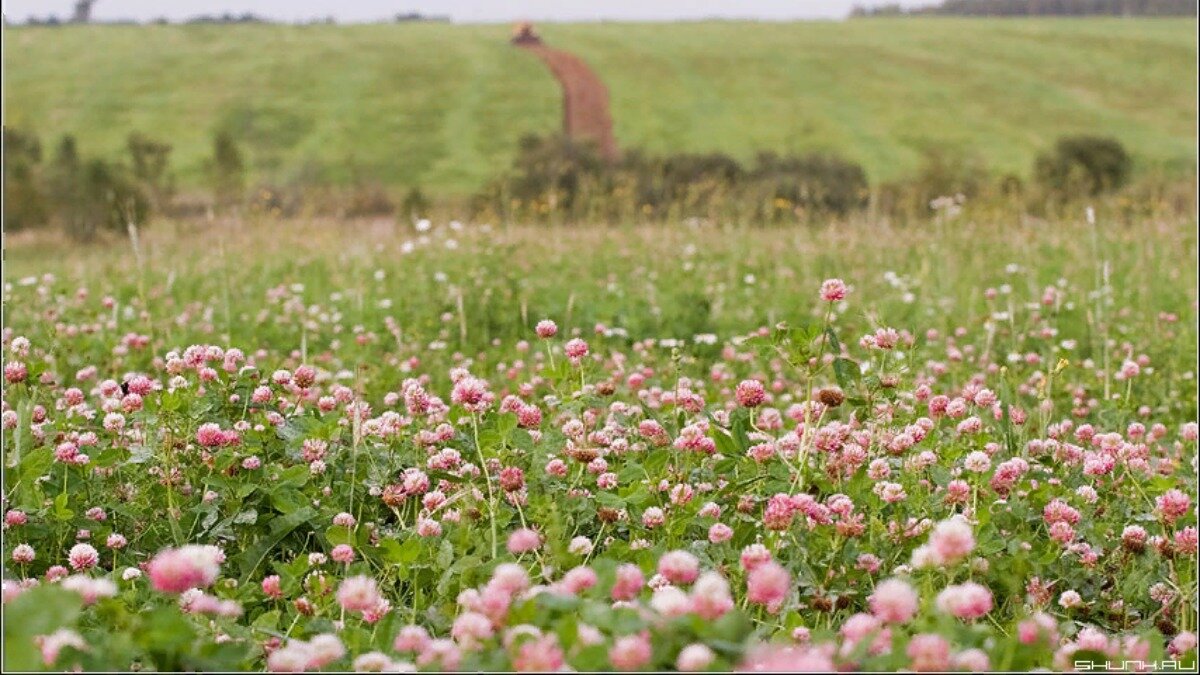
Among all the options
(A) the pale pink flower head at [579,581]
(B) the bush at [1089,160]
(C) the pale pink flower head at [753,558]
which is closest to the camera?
(A) the pale pink flower head at [579,581]

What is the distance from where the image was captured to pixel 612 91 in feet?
181

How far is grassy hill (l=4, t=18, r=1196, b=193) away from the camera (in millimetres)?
46125

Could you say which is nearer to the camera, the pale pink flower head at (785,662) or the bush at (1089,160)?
the pale pink flower head at (785,662)

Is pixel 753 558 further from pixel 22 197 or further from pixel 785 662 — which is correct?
pixel 22 197

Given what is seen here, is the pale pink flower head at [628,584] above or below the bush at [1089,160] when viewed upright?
above

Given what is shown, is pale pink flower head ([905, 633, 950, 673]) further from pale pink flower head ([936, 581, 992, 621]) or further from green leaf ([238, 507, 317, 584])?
green leaf ([238, 507, 317, 584])

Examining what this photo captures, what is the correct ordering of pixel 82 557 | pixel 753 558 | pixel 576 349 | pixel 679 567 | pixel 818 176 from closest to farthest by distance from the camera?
pixel 679 567
pixel 753 558
pixel 82 557
pixel 576 349
pixel 818 176

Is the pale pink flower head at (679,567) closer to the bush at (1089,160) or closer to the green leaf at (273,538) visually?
the green leaf at (273,538)

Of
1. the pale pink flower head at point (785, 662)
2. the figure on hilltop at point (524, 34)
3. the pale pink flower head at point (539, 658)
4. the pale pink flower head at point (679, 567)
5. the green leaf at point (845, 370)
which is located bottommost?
the green leaf at point (845, 370)

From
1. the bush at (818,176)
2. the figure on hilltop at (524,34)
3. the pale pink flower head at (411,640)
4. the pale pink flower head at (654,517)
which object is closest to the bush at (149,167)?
the bush at (818,176)

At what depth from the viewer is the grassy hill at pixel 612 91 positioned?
4612 cm

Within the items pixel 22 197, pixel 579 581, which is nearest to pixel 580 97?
pixel 22 197

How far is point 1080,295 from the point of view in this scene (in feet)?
26.4

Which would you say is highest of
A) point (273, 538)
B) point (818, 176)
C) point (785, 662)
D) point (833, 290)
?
point (833, 290)
